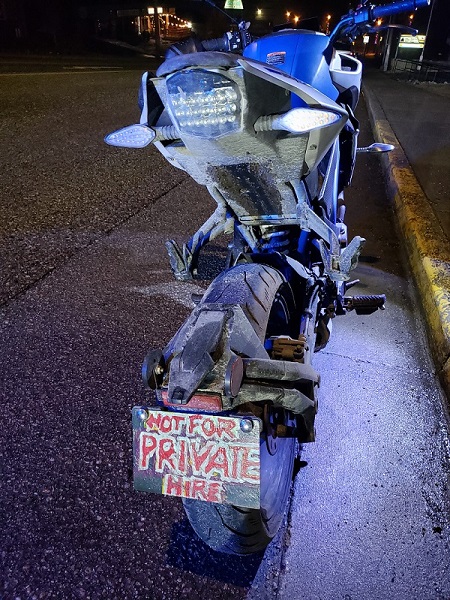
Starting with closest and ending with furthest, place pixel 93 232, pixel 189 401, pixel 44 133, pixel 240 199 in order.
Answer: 1. pixel 189 401
2. pixel 240 199
3. pixel 93 232
4. pixel 44 133

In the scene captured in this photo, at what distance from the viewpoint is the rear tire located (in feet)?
5.26

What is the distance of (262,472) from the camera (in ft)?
5.32

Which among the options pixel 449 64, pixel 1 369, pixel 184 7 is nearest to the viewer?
pixel 1 369

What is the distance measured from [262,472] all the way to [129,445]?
95cm

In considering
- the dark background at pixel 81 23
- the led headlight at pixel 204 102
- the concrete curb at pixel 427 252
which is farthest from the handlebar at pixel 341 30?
the dark background at pixel 81 23

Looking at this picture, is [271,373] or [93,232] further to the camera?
[93,232]

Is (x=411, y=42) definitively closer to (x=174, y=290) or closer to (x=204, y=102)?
(x=174, y=290)

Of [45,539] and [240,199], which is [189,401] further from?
[240,199]

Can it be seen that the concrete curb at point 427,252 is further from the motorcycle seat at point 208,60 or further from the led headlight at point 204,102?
the motorcycle seat at point 208,60

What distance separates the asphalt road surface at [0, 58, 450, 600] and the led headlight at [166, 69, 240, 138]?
1559 mm

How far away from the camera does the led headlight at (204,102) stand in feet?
5.70

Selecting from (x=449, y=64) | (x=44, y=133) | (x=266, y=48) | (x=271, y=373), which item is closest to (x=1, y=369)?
(x=271, y=373)

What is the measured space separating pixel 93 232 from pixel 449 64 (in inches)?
1104

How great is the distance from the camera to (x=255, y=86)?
180 cm
